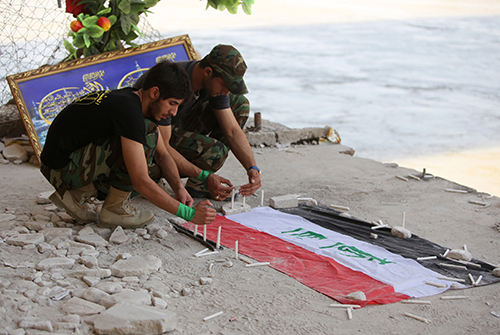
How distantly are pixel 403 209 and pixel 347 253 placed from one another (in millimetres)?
1110

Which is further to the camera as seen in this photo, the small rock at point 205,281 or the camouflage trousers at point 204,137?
the camouflage trousers at point 204,137

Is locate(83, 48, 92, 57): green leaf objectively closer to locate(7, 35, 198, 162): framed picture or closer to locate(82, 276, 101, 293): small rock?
locate(7, 35, 198, 162): framed picture

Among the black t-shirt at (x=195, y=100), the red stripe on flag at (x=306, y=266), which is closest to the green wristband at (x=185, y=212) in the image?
the red stripe on flag at (x=306, y=266)

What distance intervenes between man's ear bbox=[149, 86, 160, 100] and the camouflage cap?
69 centimetres

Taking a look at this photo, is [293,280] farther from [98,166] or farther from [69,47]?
[69,47]

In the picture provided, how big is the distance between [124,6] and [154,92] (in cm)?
279

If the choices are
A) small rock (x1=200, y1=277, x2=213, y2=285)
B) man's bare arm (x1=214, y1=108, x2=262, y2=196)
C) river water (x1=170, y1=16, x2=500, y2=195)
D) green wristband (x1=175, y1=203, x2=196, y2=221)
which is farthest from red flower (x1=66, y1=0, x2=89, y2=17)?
river water (x1=170, y1=16, x2=500, y2=195)

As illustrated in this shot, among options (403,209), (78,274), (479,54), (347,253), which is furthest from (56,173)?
(479,54)

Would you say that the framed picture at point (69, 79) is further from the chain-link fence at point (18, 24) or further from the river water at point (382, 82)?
the river water at point (382, 82)

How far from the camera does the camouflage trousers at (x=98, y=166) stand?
2.99m

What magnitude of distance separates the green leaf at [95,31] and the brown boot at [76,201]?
243cm

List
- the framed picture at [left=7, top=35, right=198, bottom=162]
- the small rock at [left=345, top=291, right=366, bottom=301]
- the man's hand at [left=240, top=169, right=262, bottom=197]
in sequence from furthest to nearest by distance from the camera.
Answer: the framed picture at [left=7, top=35, right=198, bottom=162] → the man's hand at [left=240, top=169, right=262, bottom=197] → the small rock at [left=345, top=291, right=366, bottom=301]

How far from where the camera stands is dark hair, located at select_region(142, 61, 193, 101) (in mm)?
2723

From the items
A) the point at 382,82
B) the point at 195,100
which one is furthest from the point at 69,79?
the point at 382,82
